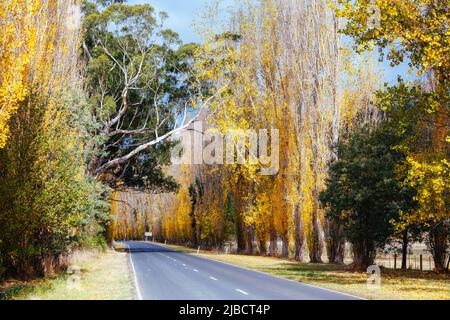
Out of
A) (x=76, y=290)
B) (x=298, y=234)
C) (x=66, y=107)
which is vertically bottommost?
(x=76, y=290)

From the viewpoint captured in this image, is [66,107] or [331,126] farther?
[331,126]

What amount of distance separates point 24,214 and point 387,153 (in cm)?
1754

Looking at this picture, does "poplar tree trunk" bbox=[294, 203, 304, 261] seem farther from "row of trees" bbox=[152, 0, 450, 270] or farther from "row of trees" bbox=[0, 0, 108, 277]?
"row of trees" bbox=[0, 0, 108, 277]

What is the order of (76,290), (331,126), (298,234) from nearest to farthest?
(76,290)
(331,126)
(298,234)

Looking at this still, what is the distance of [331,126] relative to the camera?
32938mm

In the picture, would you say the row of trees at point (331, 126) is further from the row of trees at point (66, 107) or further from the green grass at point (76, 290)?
the green grass at point (76, 290)

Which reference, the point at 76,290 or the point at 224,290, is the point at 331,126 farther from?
the point at 76,290

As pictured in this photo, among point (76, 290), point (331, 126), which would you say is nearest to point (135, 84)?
point (331, 126)

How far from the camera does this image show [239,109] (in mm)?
41875

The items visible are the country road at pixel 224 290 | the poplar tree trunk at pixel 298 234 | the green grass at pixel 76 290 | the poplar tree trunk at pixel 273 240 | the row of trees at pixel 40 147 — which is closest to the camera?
the country road at pixel 224 290

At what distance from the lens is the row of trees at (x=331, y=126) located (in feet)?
59.1

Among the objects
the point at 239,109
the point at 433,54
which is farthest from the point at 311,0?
the point at 433,54

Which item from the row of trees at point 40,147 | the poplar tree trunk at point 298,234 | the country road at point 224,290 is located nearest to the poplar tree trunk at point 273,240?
the poplar tree trunk at point 298,234

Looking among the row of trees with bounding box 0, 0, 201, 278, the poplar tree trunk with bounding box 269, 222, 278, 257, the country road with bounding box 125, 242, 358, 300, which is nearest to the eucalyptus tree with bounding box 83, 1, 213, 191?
the row of trees with bounding box 0, 0, 201, 278
